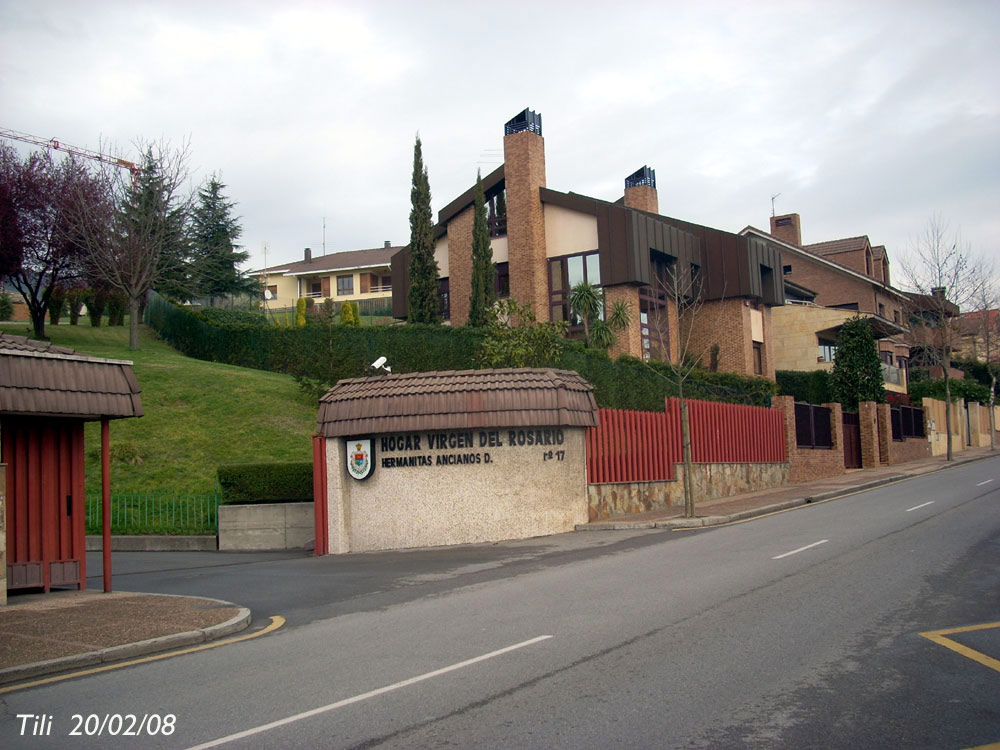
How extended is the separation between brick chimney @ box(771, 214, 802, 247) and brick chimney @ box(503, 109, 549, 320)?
107 ft

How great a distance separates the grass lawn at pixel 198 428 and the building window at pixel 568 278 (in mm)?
11653

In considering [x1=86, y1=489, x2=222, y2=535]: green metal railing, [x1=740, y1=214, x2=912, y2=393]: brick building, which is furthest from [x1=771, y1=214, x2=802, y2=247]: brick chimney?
[x1=86, y1=489, x2=222, y2=535]: green metal railing

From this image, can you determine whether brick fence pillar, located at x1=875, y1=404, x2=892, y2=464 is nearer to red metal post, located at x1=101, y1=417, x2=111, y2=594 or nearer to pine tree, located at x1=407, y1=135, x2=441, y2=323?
pine tree, located at x1=407, y1=135, x2=441, y2=323

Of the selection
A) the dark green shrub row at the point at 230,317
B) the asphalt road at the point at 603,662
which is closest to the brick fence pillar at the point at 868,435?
the asphalt road at the point at 603,662

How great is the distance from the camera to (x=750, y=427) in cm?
2845

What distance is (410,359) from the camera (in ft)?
107

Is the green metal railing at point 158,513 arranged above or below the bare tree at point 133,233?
below

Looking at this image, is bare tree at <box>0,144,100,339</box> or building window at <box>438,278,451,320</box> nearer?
bare tree at <box>0,144,100,339</box>

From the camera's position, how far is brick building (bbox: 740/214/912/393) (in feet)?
167

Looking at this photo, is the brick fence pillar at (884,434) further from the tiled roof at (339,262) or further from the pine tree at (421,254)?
the tiled roof at (339,262)

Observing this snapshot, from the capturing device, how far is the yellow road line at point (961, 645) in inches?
278

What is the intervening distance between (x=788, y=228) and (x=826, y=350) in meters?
18.1

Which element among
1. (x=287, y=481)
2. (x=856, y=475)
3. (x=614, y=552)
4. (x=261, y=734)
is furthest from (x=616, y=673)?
(x=856, y=475)

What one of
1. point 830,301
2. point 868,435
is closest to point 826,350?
point 830,301
